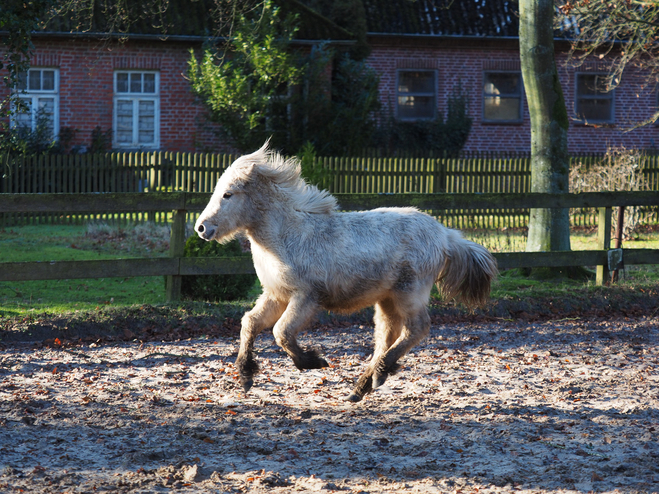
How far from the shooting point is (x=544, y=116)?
1066cm

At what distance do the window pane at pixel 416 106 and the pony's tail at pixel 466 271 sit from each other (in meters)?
18.2

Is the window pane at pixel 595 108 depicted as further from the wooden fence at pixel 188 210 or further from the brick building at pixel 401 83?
the wooden fence at pixel 188 210

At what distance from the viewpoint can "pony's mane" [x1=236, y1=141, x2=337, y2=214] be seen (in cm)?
540

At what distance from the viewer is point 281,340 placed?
5105 millimetres

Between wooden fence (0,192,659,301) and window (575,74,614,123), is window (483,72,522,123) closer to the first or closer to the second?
window (575,74,614,123)

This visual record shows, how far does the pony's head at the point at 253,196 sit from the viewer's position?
515 centimetres

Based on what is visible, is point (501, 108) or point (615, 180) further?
point (501, 108)

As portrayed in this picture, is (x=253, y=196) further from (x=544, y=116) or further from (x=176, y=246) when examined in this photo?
(x=544, y=116)

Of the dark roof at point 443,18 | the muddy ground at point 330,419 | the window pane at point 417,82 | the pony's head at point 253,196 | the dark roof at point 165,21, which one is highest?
the dark roof at point 443,18

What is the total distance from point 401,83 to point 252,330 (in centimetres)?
1943

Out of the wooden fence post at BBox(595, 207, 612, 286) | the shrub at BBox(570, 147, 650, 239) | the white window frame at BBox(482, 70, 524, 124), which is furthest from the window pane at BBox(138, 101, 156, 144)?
the wooden fence post at BBox(595, 207, 612, 286)

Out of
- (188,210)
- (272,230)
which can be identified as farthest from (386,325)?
(188,210)

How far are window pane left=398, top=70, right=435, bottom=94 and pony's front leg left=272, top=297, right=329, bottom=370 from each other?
19.4 m

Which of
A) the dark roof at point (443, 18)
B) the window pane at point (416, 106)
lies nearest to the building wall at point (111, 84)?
the dark roof at point (443, 18)
